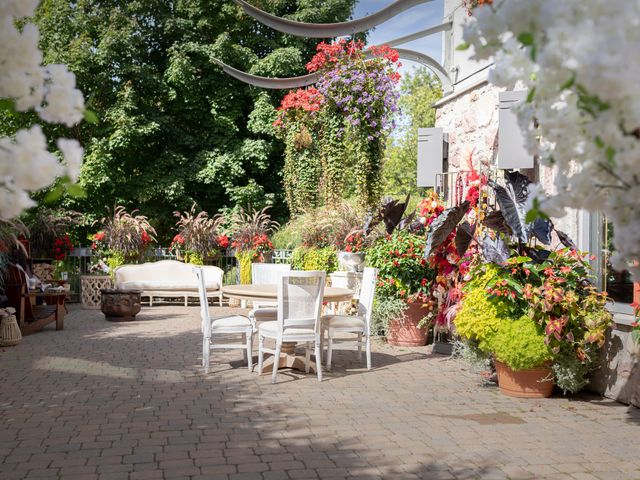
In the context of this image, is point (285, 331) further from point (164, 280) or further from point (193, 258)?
point (193, 258)

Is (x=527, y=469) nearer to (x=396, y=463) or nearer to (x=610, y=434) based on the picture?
(x=396, y=463)

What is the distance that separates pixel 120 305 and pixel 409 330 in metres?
5.14

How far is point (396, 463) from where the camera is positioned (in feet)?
12.6

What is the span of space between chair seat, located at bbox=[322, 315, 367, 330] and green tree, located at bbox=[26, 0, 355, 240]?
37.3ft

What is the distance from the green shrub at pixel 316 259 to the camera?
11.2m

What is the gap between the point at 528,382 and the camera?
547cm

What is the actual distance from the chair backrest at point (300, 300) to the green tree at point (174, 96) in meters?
11.9

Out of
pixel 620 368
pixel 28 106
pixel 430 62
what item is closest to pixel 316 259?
pixel 430 62

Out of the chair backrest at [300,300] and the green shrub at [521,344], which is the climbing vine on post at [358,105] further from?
the green shrub at [521,344]

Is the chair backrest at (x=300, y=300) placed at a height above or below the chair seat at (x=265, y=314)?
above

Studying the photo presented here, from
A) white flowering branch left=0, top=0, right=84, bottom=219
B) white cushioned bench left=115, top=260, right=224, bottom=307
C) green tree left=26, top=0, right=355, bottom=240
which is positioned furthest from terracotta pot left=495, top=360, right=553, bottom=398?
green tree left=26, top=0, right=355, bottom=240

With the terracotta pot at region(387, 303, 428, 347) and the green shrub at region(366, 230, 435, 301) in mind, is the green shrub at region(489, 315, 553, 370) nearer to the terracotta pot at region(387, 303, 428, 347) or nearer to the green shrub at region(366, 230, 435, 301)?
the green shrub at region(366, 230, 435, 301)

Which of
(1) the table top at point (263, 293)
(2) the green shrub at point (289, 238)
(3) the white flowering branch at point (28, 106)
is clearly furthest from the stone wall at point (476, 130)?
(2) the green shrub at point (289, 238)

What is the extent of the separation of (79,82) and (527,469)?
16680 mm
